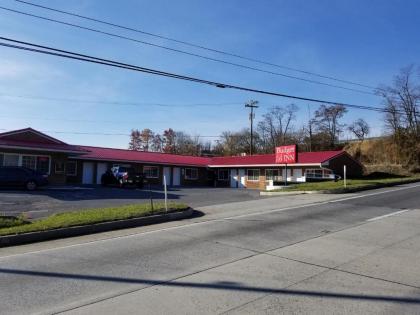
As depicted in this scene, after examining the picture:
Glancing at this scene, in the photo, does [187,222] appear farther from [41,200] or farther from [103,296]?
[41,200]

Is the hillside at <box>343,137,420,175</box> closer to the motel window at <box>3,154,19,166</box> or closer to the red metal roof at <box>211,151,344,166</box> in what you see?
the red metal roof at <box>211,151,344,166</box>

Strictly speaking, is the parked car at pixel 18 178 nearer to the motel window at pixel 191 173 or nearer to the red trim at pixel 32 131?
the red trim at pixel 32 131

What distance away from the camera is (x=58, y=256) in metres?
9.77

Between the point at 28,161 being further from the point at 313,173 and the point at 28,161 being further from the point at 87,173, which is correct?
the point at 313,173

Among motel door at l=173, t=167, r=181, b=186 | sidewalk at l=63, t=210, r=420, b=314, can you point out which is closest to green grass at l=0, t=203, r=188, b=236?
Result: sidewalk at l=63, t=210, r=420, b=314

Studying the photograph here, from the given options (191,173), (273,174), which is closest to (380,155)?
(273,174)

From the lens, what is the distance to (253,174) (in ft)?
181

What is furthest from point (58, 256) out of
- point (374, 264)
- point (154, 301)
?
point (374, 264)

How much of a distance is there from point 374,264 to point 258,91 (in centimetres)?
1051

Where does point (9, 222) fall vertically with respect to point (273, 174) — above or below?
below

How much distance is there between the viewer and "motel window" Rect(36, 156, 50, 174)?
1391 inches

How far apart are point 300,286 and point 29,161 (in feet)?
104

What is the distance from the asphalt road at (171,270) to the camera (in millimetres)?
6441

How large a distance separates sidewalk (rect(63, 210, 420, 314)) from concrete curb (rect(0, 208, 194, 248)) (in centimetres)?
590
